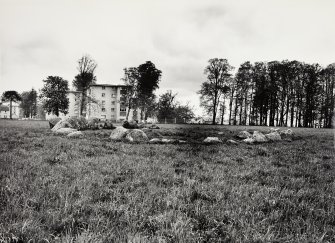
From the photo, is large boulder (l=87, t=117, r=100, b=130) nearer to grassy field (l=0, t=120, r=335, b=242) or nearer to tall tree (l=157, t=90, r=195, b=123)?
grassy field (l=0, t=120, r=335, b=242)

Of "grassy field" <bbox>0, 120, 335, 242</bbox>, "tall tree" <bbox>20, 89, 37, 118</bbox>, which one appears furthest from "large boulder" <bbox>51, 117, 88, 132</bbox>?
"tall tree" <bbox>20, 89, 37, 118</bbox>

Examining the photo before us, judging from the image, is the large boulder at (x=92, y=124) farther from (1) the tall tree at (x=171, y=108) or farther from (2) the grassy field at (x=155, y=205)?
(1) the tall tree at (x=171, y=108)

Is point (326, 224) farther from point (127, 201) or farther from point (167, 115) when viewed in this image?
point (167, 115)

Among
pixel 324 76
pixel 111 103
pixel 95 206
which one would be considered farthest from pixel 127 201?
pixel 111 103

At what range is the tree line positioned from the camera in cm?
4781

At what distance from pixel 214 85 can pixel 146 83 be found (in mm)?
20952

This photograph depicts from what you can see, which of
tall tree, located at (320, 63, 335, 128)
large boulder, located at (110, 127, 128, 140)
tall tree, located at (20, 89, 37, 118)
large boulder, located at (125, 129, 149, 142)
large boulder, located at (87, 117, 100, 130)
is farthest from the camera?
tall tree, located at (20, 89, 37, 118)

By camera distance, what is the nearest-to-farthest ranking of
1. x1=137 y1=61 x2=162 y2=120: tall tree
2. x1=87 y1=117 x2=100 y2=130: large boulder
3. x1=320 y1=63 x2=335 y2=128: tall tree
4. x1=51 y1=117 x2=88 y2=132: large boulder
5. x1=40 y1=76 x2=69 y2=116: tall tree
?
x1=51 y1=117 x2=88 y2=132: large boulder, x1=87 y1=117 x2=100 y2=130: large boulder, x1=320 y1=63 x2=335 y2=128: tall tree, x1=40 y1=76 x2=69 y2=116: tall tree, x1=137 y1=61 x2=162 y2=120: tall tree

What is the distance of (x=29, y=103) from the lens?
10831 centimetres

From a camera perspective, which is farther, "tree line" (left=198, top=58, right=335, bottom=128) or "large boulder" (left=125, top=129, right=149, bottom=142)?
"tree line" (left=198, top=58, right=335, bottom=128)

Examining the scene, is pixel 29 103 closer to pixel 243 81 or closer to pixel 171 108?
pixel 171 108

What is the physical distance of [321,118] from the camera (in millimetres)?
49719

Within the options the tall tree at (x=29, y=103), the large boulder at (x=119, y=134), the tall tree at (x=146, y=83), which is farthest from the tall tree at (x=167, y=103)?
the tall tree at (x=29, y=103)

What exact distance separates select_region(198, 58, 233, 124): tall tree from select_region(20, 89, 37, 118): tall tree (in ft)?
→ 301
